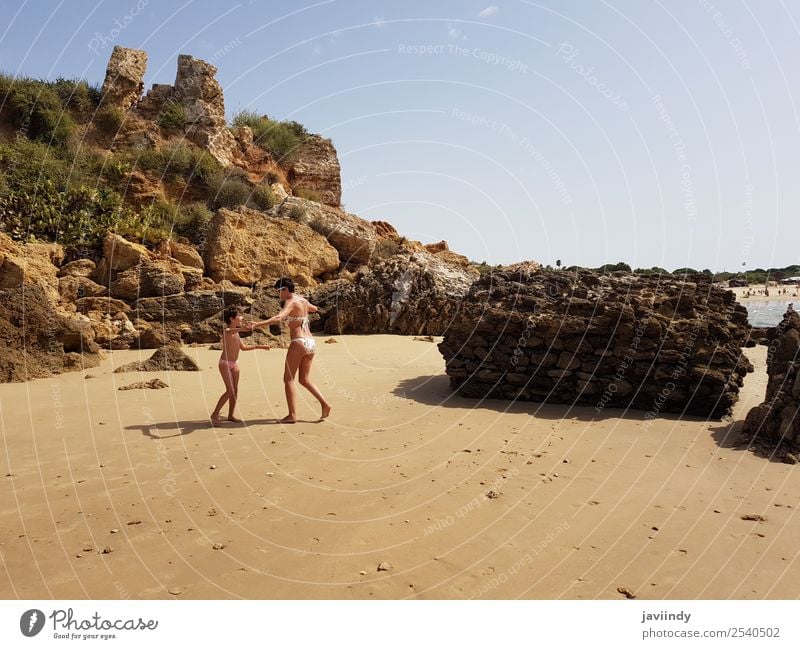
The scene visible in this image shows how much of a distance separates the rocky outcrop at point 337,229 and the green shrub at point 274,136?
7.58m

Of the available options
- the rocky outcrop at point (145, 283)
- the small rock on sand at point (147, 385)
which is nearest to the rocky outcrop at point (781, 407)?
the small rock on sand at point (147, 385)

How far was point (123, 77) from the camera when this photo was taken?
22.0m

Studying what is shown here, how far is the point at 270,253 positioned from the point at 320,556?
42.5 ft

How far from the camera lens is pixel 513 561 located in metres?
3.15

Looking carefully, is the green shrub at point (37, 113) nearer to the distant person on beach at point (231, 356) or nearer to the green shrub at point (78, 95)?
the green shrub at point (78, 95)

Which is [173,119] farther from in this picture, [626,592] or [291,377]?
[626,592]

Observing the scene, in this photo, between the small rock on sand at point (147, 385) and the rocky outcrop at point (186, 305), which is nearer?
the small rock on sand at point (147, 385)

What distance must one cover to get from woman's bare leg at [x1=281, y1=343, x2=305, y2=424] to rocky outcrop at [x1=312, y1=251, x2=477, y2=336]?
693 centimetres

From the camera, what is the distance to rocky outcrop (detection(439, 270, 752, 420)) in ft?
20.9

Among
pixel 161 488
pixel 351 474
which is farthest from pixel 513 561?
pixel 161 488

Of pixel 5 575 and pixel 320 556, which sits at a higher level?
pixel 320 556

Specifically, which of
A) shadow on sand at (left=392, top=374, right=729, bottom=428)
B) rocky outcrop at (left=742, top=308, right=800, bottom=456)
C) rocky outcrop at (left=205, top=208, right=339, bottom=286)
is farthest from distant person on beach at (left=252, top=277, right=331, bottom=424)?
rocky outcrop at (left=205, top=208, right=339, bottom=286)

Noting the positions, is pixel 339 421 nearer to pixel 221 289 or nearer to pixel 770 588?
pixel 770 588

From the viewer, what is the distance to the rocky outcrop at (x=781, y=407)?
4.96 meters
